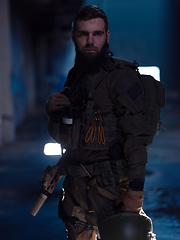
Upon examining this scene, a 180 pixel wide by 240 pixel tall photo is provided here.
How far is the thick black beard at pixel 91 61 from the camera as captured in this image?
6.47ft

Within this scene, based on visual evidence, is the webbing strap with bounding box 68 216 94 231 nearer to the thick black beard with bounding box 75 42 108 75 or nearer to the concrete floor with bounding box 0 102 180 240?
the thick black beard with bounding box 75 42 108 75

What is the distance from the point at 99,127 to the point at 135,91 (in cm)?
30

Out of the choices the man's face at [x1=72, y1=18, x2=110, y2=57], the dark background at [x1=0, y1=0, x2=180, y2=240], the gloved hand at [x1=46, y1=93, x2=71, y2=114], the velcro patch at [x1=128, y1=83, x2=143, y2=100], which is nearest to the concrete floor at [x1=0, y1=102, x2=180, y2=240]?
the dark background at [x1=0, y1=0, x2=180, y2=240]

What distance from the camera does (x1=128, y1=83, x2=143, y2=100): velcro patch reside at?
1.87 m

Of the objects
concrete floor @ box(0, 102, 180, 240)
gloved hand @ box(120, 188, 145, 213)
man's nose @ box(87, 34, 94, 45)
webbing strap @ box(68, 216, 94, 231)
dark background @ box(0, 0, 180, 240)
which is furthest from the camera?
dark background @ box(0, 0, 180, 240)

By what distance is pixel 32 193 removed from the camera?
4734mm

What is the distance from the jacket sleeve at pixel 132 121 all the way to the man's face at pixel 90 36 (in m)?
0.21

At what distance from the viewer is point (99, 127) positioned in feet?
6.49

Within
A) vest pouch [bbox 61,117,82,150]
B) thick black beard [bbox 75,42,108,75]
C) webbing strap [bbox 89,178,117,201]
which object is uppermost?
thick black beard [bbox 75,42,108,75]

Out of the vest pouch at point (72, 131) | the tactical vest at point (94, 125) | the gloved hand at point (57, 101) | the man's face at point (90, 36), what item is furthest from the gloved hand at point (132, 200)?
the man's face at point (90, 36)

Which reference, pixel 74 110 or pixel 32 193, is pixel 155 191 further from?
pixel 74 110

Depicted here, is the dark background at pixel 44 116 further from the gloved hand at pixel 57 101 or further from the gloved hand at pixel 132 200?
the gloved hand at pixel 132 200

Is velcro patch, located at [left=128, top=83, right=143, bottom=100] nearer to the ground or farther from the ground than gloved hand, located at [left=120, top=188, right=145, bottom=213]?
farther from the ground

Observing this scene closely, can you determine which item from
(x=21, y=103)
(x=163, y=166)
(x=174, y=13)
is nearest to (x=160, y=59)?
(x=174, y=13)
